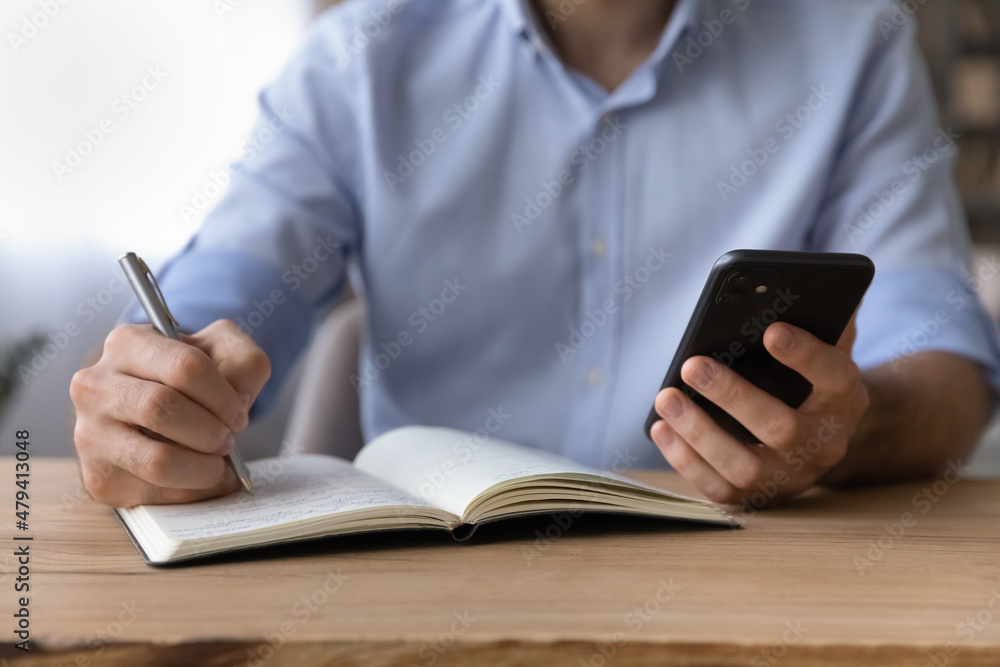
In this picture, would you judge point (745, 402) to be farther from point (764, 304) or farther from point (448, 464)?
point (448, 464)

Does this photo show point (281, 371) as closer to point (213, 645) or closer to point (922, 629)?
point (213, 645)

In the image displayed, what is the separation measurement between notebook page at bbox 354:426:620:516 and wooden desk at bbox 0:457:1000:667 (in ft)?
0.13

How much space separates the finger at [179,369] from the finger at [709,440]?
0.32 meters

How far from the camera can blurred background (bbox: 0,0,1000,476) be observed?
6.71 ft

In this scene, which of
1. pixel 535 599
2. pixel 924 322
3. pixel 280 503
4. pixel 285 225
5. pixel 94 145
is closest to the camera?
pixel 535 599

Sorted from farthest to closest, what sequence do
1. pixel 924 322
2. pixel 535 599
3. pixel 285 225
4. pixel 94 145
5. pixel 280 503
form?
pixel 94 145 < pixel 285 225 < pixel 924 322 < pixel 280 503 < pixel 535 599

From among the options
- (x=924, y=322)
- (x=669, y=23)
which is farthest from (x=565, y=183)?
(x=924, y=322)

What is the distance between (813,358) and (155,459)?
0.47m

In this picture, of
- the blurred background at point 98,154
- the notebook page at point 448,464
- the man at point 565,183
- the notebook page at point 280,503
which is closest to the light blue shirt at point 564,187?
the man at point 565,183

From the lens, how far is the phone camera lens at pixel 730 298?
1.88ft

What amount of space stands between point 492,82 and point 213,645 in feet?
2.99

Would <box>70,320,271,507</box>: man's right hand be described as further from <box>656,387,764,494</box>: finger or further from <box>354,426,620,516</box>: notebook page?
<box>656,387,764,494</box>: finger

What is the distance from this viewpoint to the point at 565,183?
3.53ft

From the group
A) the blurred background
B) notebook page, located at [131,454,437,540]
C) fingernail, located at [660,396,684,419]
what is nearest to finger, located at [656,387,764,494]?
fingernail, located at [660,396,684,419]
